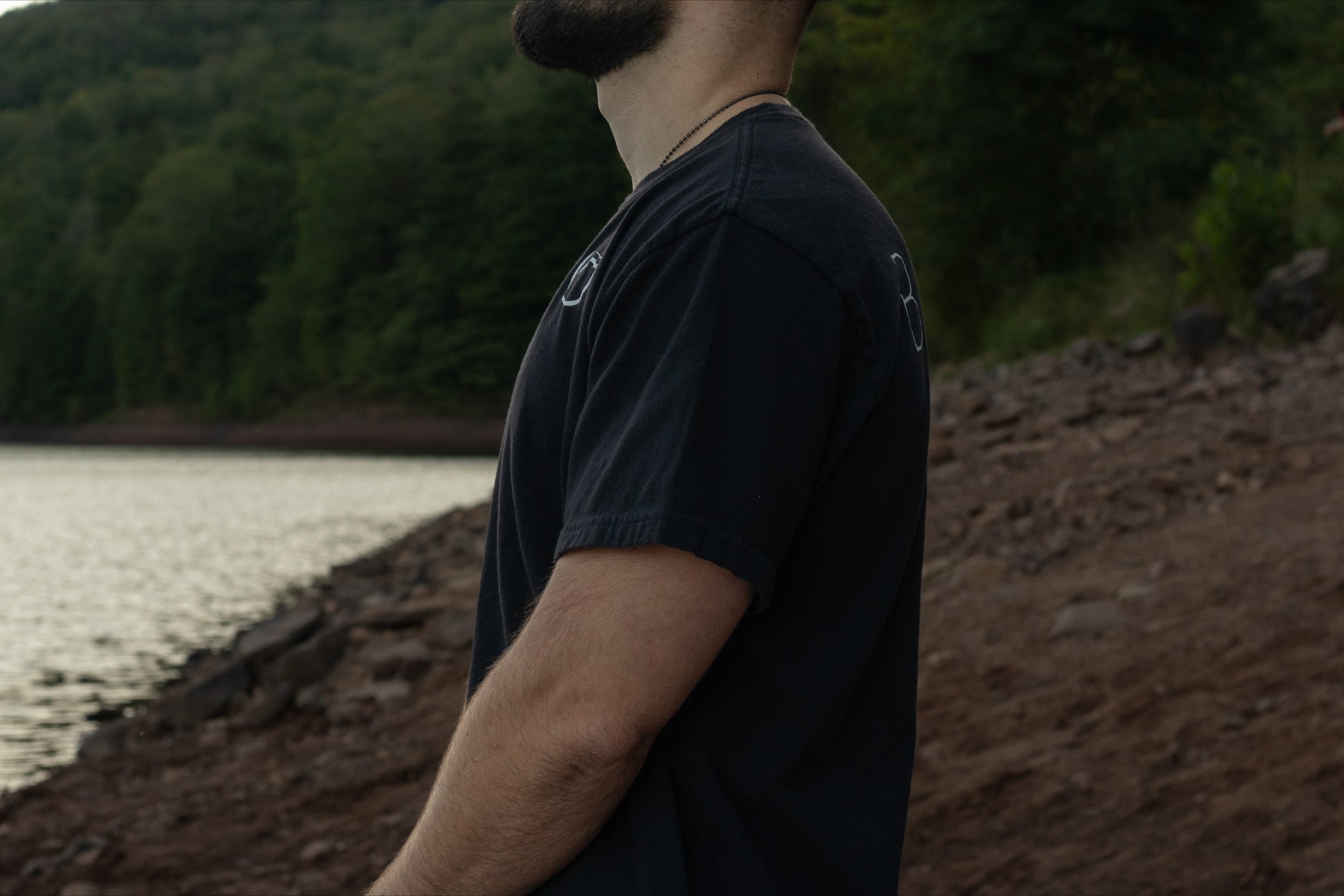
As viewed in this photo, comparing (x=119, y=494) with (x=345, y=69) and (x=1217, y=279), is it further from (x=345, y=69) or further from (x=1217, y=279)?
(x=345, y=69)

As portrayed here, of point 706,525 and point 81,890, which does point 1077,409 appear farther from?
point 706,525

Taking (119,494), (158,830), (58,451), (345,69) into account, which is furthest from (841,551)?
(345,69)

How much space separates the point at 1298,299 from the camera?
12008mm

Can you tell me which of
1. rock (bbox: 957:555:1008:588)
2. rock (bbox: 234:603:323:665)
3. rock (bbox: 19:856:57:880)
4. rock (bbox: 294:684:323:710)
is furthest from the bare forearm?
rock (bbox: 234:603:323:665)

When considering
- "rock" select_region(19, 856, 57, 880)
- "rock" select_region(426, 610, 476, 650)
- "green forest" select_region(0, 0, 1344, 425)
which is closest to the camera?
"rock" select_region(19, 856, 57, 880)

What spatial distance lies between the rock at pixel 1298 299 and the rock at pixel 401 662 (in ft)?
25.6

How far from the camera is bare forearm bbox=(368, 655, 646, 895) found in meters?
1.35

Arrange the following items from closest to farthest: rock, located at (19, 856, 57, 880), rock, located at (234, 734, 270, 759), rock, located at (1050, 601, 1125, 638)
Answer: rock, located at (1050, 601, 1125, 638) < rock, located at (19, 856, 57, 880) < rock, located at (234, 734, 270, 759)

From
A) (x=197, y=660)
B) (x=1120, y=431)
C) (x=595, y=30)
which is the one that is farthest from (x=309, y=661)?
(x=595, y=30)

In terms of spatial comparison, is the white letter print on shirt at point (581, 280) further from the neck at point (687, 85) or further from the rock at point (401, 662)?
the rock at point (401, 662)

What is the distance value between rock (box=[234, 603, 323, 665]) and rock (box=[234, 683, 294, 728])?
1.26m

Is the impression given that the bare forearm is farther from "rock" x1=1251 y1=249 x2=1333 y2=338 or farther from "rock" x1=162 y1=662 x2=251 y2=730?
"rock" x1=1251 y1=249 x2=1333 y2=338

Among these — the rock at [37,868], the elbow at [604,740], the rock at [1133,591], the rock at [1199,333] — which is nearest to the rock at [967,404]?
the rock at [1199,333]

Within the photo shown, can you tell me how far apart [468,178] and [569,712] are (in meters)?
66.6
